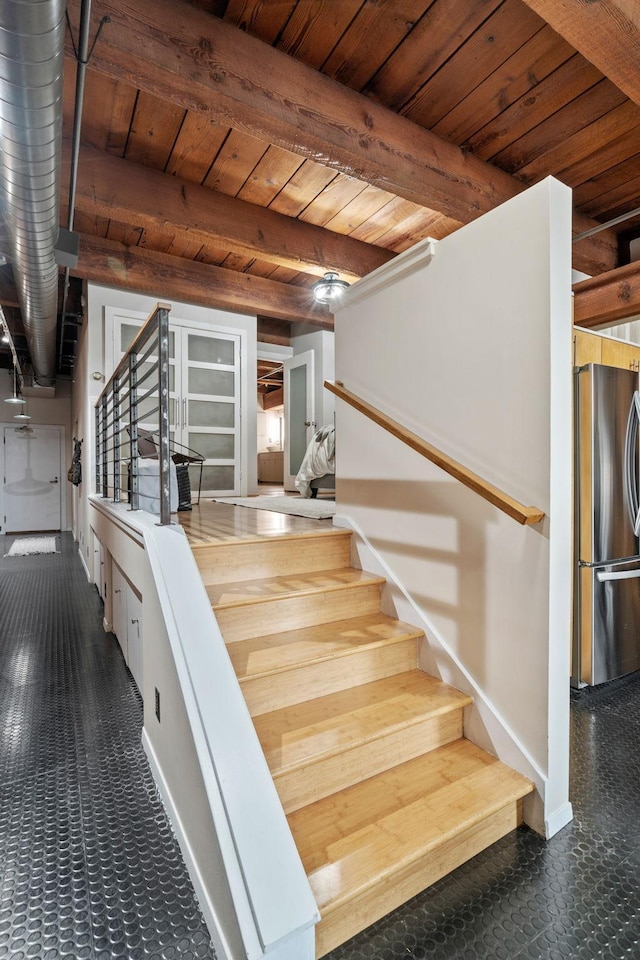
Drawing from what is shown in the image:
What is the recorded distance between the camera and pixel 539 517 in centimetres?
157

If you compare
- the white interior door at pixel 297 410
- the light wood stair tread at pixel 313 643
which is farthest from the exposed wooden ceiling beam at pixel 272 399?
the light wood stair tread at pixel 313 643

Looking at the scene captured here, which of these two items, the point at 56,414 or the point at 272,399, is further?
the point at 272,399

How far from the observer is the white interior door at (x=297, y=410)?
255 inches

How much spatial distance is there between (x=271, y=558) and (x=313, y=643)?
0.58 meters

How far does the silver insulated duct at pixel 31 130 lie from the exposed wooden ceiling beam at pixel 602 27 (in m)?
1.45

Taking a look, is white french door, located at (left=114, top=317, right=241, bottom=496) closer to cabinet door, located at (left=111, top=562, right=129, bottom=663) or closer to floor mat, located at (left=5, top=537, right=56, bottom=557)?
cabinet door, located at (left=111, top=562, right=129, bottom=663)

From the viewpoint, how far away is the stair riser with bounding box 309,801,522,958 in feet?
3.90

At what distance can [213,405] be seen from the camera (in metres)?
5.32

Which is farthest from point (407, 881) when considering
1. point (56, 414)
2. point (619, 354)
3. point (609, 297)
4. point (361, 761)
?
point (56, 414)

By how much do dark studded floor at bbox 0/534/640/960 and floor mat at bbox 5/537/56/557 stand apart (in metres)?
5.00

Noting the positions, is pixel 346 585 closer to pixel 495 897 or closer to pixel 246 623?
pixel 246 623

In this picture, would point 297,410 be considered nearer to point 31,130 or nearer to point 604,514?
point 604,514

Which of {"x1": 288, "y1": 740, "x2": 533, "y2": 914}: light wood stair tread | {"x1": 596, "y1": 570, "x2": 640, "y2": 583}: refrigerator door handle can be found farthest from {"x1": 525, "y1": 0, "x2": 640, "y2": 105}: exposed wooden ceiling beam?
{"x1": 288, "y1": 740, "x2": 533, "y2": 914}: light wood stair tread

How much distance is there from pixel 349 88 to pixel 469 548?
6.96 ft
